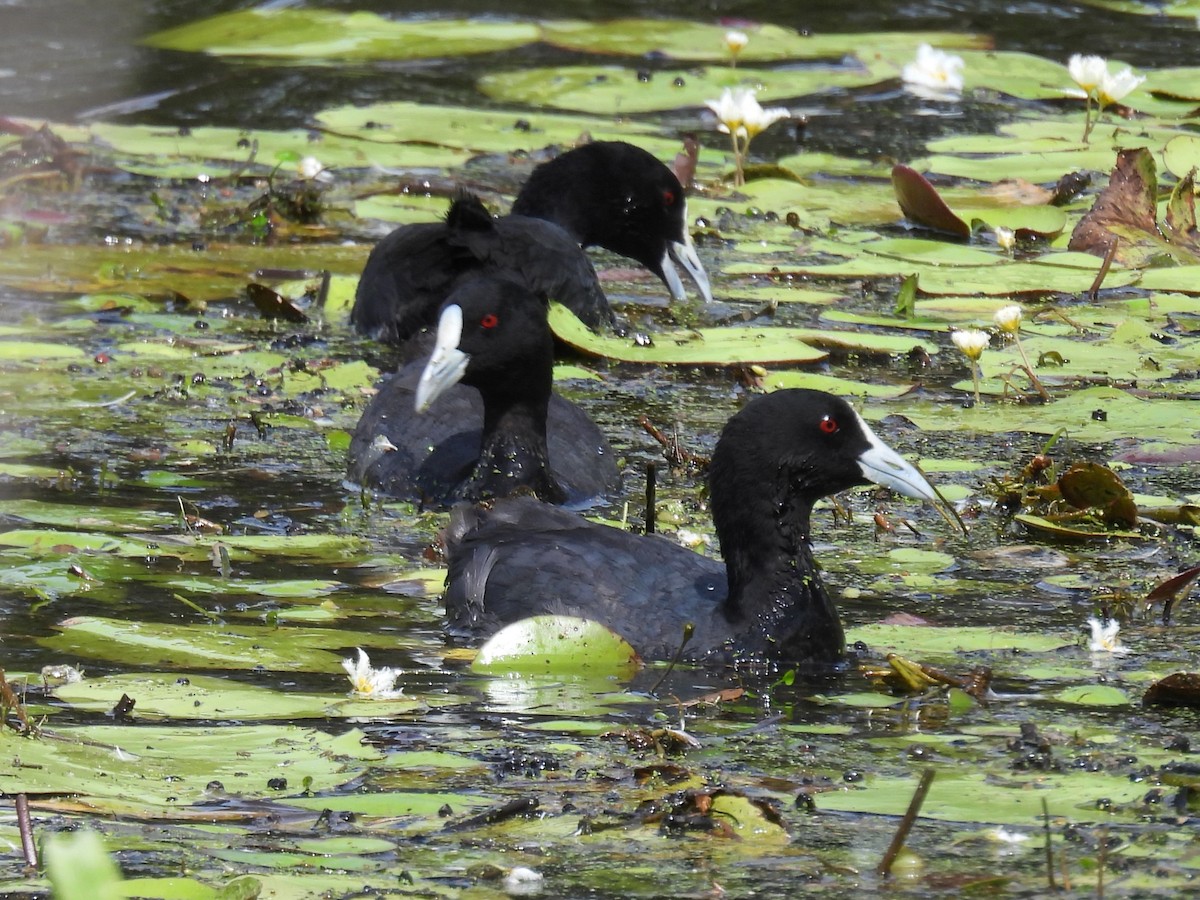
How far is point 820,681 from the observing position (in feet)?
15.1

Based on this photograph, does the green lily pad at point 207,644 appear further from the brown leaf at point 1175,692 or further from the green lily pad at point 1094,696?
the brown leaf at point 1175,692

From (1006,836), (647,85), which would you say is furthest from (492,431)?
(647,85)

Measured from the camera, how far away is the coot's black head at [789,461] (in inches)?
197

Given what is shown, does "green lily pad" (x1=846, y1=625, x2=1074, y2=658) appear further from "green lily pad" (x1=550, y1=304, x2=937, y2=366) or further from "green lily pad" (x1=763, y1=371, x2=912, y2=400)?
"green lily pad" (x1=550, y1=304, x2=937, y2=366)

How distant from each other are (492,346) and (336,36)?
7.73 metres

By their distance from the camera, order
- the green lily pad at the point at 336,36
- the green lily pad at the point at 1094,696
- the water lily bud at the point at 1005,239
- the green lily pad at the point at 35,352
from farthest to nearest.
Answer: the green lily pad at the point at 336,36, the water lily bud at the point at 1005,239, the green lily pad at the point at 35,352, the green lily pad at the point at 1094,696

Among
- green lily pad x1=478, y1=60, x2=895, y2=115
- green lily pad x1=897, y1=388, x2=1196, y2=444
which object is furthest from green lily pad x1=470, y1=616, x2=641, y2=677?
green lily pad x1=478, y1=60, x2=895, y2=115

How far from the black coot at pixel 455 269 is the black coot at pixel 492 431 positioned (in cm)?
137

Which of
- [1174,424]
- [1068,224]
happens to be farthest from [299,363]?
[1068,224]

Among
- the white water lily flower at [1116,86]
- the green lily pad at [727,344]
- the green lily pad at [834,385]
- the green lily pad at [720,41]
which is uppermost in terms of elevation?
the green lily pad at [720,41]

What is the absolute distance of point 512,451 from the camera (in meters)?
6.35

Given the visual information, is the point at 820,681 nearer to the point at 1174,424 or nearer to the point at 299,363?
the point at 1174,424

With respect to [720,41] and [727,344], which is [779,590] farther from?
[720,41]

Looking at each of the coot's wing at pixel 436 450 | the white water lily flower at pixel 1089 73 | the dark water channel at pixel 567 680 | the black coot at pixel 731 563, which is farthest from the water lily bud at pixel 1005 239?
the black coot at pixel 731 563
